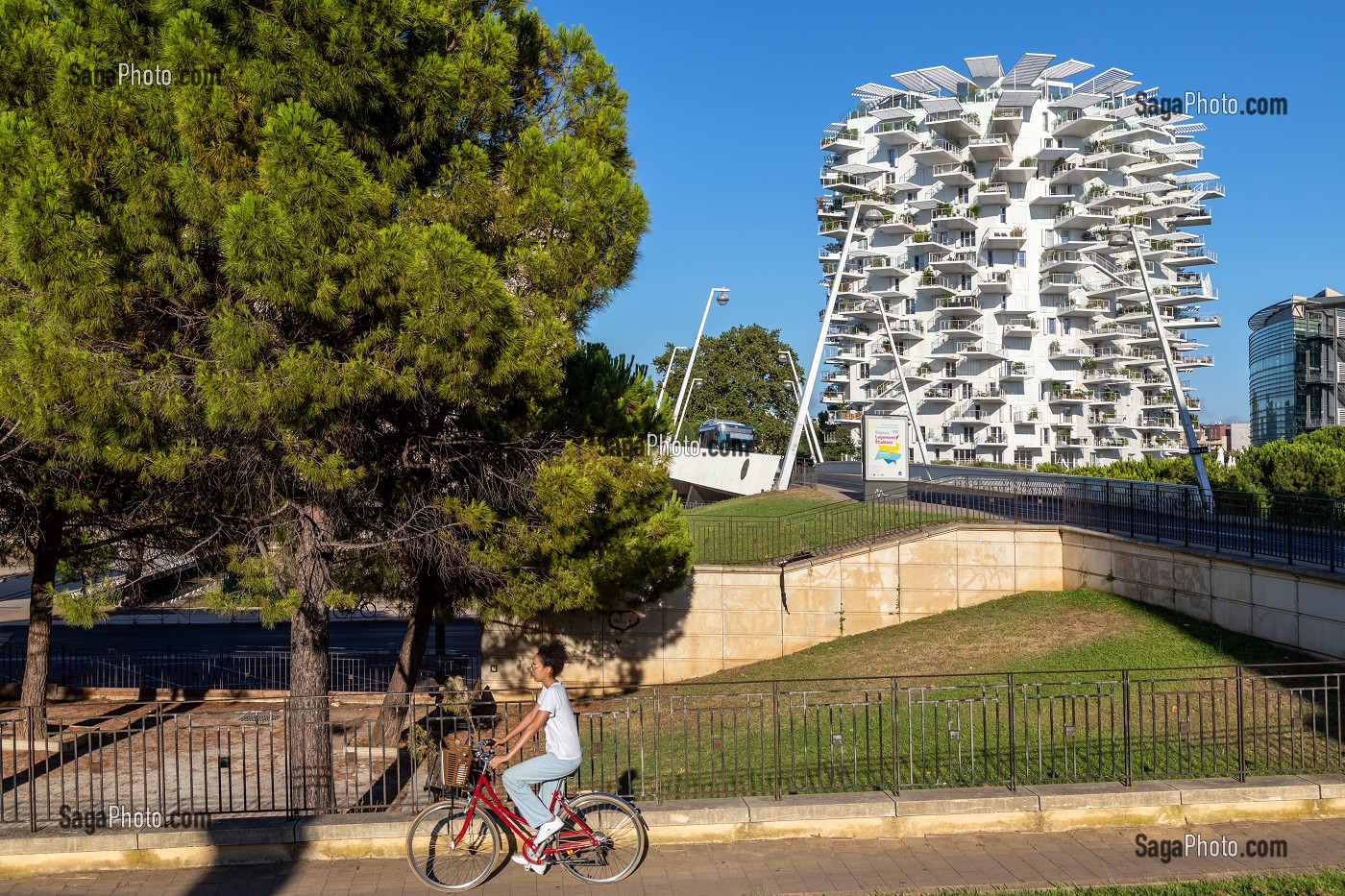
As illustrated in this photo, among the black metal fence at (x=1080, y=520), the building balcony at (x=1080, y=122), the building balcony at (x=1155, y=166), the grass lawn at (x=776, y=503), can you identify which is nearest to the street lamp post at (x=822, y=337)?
the grass lawn at (x=776, y=503)

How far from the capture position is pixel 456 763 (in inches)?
300

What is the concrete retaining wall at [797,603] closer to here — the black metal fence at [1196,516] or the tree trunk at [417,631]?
the black metal fence at [1196,516]

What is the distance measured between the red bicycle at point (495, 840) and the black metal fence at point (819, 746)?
25.8 inches

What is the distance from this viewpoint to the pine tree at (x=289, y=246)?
28.4 ft

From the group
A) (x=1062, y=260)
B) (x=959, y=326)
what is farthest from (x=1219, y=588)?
(x=1062, y=260)

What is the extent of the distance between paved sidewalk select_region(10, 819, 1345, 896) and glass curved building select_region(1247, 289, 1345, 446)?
2584 inches

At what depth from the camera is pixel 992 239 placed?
8012cm

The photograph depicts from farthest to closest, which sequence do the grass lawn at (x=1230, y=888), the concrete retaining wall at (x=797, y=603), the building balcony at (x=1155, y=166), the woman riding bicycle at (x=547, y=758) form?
the building balcony at (x=1155, y=166)
the concrete retaining wall at (x=797, y=603)
the woman riding bicycle at (x=547, y=758)
the grass lawn at (x=1230, y=888)

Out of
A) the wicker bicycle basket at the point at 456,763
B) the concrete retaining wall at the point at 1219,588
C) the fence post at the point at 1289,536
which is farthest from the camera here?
the fence post at the point at 1289,536

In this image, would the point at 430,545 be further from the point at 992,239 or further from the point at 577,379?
the point at 992,239

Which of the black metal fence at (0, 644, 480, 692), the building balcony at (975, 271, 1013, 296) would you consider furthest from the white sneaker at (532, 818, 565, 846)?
the building balcony at (975, 271, 1013, 296)

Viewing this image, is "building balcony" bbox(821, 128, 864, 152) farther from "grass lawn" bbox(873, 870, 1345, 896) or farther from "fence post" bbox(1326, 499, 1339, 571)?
"grass lawn" bbox(873, 870, 1345, 896)

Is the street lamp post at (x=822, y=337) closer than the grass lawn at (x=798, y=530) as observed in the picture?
No

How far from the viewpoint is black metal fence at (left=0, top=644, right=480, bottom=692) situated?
20719 mm
